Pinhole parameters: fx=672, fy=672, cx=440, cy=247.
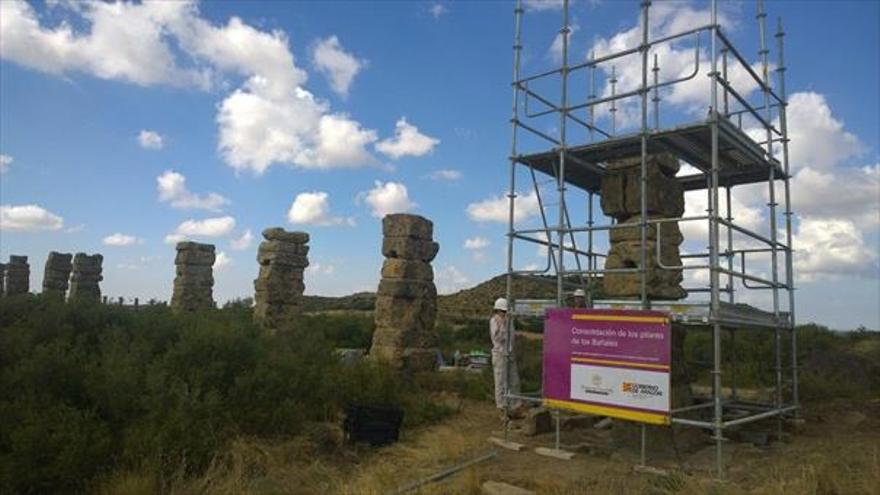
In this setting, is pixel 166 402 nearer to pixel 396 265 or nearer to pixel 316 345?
pixel 316 345

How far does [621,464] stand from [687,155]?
4429 millimetres

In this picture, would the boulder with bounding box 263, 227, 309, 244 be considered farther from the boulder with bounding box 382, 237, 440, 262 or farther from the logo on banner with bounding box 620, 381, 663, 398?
the logo on banner with bounding box 620, 381, 663, 398

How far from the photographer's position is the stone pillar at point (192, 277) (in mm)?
21812

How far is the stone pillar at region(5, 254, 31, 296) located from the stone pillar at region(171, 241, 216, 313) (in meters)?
11.5

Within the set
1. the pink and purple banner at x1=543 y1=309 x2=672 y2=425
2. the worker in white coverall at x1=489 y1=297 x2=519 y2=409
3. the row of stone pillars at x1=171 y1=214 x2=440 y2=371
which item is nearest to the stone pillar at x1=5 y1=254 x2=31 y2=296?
the row of stone pillars at x1=171 y1=214 x2=440 y2=371

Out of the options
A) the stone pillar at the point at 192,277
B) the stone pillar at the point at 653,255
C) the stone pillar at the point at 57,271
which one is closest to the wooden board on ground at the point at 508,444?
the stone pillar at the point at 653,255

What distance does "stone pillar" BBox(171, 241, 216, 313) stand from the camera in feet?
71.6

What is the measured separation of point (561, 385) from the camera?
856 cm

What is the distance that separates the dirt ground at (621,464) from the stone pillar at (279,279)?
812 centimetres

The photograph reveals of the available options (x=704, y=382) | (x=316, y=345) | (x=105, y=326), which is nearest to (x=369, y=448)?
(x=316, y=345)

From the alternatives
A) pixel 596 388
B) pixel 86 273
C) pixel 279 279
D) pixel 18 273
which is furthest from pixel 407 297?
pixel 18 273

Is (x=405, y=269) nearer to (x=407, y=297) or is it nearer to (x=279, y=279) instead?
(x=407, y=297)

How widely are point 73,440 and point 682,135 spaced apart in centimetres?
756

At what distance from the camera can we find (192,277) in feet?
72.2
